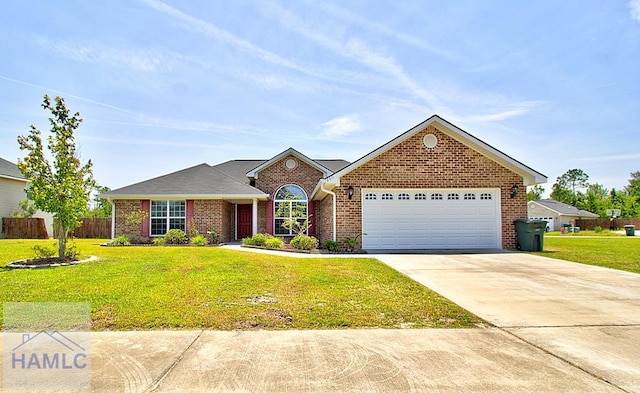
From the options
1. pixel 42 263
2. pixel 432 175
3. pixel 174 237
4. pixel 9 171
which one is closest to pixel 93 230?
pixel 9 171

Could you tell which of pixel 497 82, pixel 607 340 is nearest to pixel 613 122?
pixel 497 82

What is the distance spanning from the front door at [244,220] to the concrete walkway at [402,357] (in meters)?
17.1

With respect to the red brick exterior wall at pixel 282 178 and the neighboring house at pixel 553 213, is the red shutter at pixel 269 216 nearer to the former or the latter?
the red brick exterior wall at pixel 282 178

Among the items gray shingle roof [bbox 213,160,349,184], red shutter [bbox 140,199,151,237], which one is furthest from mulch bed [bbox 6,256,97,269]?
gray shingle roof [bbox 213,160,349,184]

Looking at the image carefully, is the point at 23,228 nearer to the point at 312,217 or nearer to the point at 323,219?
the point at 312,217

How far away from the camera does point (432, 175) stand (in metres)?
14.4

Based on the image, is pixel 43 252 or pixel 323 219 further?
pixel 323 219

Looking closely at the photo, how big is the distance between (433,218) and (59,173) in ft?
41.7

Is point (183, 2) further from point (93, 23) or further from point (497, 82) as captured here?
point (497, 82)

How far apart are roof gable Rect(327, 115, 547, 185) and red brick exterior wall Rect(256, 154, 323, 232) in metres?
6.19

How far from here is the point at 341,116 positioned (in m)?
17.9

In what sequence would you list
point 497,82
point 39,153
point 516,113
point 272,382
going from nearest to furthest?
point 272,382, point 39,153, point 497,82, point 516,113

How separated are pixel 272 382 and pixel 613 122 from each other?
71.5ft

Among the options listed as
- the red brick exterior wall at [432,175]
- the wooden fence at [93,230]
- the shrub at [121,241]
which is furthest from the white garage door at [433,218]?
the wooden fence at [93,230]
